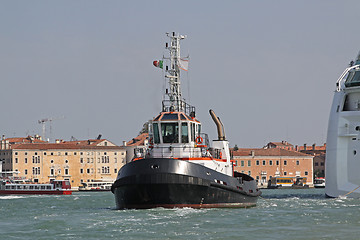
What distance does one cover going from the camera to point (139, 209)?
109 ft

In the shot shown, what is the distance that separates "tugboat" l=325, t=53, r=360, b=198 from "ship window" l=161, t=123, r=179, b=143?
14.8m

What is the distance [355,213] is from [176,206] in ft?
24.8

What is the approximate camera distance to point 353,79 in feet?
159

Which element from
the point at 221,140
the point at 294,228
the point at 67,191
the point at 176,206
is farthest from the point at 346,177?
the point at 67,191

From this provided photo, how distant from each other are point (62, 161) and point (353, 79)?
86759 mm

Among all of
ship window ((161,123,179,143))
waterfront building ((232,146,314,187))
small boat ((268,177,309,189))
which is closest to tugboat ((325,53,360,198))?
ship window ((161,123,179,143))

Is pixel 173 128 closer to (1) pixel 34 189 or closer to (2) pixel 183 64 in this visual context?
(2) pixel 183 64

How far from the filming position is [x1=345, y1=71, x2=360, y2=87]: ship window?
48.0 metres

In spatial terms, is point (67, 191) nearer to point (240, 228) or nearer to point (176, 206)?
point (176, 206)

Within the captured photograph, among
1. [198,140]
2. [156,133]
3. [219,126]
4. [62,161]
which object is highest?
[62,161]

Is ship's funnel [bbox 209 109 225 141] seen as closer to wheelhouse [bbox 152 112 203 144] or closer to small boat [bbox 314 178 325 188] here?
wheelhouse [bbox 152 112 203 144]

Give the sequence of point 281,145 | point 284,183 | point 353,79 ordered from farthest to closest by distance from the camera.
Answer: point 281,145
point 284,183
point 353,79

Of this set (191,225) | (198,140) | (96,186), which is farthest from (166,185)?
(96,186)

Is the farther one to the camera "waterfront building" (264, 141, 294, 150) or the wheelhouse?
"waterfront building" (264, 141, 294, 150)
